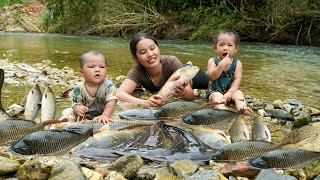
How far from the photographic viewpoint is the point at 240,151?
9.15 feet

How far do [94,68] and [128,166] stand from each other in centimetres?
181

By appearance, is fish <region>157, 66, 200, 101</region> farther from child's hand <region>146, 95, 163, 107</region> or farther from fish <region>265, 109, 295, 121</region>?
fish <region>265, 109, 295, 121</region>

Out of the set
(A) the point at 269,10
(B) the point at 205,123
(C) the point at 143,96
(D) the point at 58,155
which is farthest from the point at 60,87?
(A) the point at 269,10

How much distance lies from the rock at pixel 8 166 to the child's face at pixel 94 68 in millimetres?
1705

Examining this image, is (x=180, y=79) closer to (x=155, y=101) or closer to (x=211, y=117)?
(x=155, y=101)

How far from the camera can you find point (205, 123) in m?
3.73

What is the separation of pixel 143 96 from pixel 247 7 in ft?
44.2

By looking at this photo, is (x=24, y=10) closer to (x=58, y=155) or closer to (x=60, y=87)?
(x=60, y=87)

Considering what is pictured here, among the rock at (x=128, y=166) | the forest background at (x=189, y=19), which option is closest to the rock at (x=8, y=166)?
the rock at (x=128, y=166)

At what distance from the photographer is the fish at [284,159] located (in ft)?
8.49

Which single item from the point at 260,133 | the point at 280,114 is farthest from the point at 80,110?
the point at 280,114

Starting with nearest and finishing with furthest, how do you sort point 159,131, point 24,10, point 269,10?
point 159,131
point 269,10
point 24,10

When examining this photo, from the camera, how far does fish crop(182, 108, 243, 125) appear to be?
3729 millimetres

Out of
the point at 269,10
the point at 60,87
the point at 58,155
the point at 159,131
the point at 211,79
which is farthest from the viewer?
the point at 269,10
